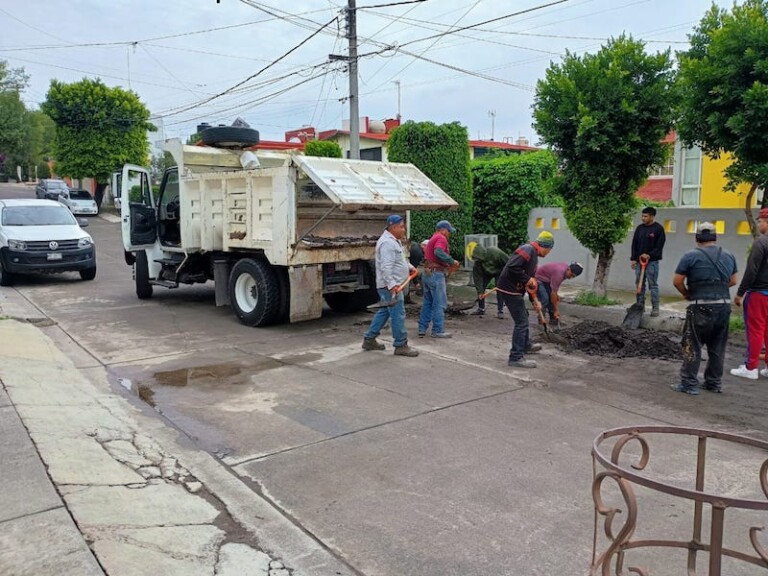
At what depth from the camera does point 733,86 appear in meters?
7.84

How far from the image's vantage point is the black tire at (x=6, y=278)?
1319cm

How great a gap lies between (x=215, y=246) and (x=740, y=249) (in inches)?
322

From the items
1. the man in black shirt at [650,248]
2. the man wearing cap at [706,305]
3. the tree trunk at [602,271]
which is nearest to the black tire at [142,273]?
the tree trunk at [602,271]

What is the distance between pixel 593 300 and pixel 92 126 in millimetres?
27130

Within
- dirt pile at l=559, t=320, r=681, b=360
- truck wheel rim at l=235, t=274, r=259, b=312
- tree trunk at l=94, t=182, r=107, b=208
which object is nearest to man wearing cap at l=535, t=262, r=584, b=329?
dirt pile at l=559, t=320, r=681, b=360

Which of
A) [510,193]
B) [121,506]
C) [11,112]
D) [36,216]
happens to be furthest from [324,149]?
[11,112]

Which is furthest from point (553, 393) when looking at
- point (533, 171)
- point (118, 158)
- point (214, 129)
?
point (118, 158)

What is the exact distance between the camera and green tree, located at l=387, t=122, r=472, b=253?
14125mm

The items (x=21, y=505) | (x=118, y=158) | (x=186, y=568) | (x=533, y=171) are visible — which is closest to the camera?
(x=186, y=568)

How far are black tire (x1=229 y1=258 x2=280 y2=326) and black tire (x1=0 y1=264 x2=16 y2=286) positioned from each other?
21.1 feet

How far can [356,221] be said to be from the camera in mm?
9531

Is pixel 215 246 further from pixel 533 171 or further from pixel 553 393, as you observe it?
pixel 533 171

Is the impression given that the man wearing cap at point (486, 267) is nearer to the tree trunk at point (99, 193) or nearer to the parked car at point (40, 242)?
the parked car at point (40, 242)

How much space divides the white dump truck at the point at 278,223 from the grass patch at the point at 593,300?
3171mm
